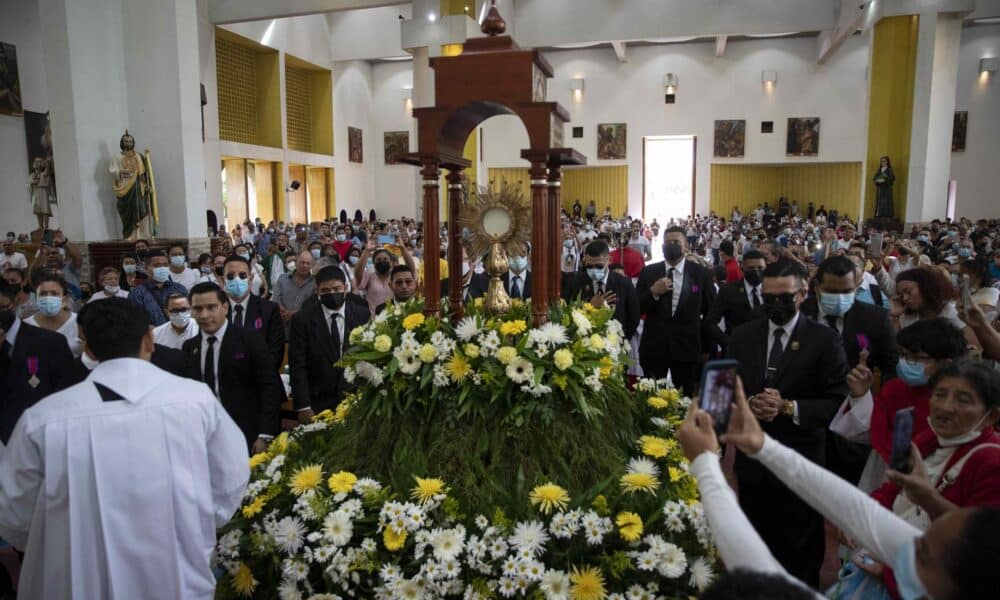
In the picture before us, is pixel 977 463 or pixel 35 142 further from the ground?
pixel 35 142

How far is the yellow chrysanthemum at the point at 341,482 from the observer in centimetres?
301

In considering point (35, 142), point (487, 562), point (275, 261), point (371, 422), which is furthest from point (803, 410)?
point (35, 142)

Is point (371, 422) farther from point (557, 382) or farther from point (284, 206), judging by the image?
point (284, 206)

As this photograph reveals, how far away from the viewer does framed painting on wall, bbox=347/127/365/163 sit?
98.6 ft

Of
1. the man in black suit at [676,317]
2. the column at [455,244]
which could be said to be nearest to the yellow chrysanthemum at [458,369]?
the column at [455,244]

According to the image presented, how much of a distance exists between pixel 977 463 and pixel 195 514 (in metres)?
2.72

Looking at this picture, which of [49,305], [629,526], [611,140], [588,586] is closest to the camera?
[588,586]

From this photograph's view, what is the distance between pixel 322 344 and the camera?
15.7 ft

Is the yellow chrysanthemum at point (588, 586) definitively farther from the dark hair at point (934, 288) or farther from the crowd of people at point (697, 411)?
the dark hair at point (934, 288)

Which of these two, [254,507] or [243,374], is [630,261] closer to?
[243,374]

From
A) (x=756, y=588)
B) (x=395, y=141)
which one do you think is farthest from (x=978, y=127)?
(x=756, y=588)

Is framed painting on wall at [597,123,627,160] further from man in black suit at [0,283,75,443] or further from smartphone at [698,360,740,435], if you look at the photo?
smartphone at [698,360,740,435]

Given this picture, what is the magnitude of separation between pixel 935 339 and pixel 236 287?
180 inches

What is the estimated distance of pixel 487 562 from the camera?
2.73m
